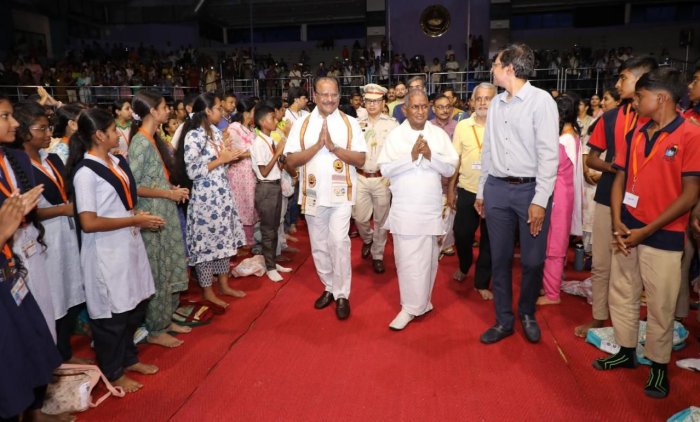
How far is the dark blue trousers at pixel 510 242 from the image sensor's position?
10.0 ft

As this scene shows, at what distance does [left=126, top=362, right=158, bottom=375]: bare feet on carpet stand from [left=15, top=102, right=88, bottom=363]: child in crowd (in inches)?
14.7

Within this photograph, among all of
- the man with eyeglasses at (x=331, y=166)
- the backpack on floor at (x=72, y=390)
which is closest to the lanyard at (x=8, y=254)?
the backpack on floor at (x=72, y=390)

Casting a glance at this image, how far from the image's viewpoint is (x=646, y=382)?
8.94 feet

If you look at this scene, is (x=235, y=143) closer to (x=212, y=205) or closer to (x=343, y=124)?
(x=212, y=205)

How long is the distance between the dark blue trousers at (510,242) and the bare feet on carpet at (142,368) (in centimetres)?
227

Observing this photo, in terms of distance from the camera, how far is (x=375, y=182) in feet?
15.9

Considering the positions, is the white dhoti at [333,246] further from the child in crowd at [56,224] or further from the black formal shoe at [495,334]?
the child in crowd at [56,224]

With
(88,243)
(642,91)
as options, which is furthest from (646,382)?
(88,243)

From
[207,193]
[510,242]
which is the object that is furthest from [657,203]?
[207,193]

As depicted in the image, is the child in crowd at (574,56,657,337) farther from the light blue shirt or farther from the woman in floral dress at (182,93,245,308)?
the woman in floral dress at (182,93,245,308)

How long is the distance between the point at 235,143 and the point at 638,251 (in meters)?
3.65

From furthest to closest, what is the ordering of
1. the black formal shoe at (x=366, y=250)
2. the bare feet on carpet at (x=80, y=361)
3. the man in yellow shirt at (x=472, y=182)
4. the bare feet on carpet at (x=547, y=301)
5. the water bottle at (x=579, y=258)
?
1. the black formal shoe at (x=366, y=250)
2. the water bottle at (x=579, y=258)
3. the man in yellow shirt at (x=472, y=182)
4. the bare feet on carpet at (x=547, y=301)
5. the bare feet on carpet at (x=80, y=361)

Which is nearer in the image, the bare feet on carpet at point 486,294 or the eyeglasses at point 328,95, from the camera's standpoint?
the eyeglasses at point 328,95

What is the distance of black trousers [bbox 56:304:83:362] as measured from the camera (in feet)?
9.47
